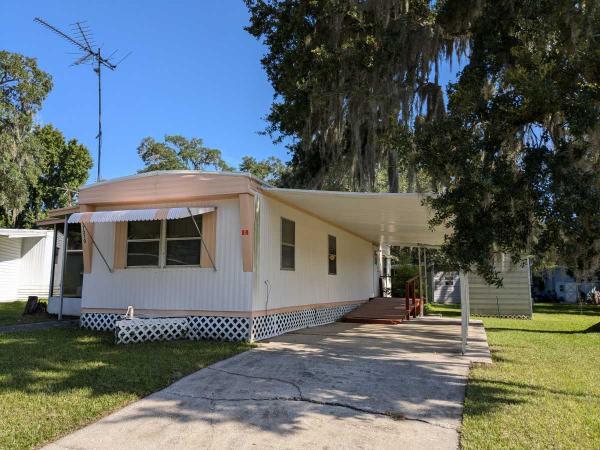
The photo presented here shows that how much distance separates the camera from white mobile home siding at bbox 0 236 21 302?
18.7 metres

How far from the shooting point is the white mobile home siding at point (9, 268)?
736 inches

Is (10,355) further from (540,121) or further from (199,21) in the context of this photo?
(199,21)

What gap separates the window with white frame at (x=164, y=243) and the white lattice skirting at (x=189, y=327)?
3.78 ft

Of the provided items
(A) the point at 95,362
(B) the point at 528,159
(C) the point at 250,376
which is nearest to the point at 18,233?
(A) the point at 95,362

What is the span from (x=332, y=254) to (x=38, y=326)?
7.39 meters

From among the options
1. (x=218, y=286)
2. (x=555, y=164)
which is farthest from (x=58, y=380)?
(x=555, y=164)

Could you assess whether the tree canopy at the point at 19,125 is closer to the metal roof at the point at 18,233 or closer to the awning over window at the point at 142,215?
the metal roof at the point at 18,233

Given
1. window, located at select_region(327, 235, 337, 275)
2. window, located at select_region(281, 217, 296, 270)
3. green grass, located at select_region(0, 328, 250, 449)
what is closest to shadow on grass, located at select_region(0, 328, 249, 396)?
green grass, located at select_region(0, 328, 250, 449)

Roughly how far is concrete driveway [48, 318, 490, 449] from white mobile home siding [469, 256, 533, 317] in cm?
1053

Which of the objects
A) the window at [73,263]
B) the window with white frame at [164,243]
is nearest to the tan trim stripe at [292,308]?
the window with white frame at [164,243]

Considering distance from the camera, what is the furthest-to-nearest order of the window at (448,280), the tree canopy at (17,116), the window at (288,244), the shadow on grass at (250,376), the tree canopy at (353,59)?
1. the window at (448,280)
2. the tree canopy at (17,116)
3. the tree canopy at (353,59)
4. the window at (288,244)
5. the shadow on grass at (250,376)

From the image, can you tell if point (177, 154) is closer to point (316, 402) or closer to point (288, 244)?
point (288, 244)

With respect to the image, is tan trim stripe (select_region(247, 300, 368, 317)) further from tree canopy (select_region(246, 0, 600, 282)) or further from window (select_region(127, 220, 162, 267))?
tree canopy (select_region(246, 0, 600, 282))

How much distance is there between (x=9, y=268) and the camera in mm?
18984
